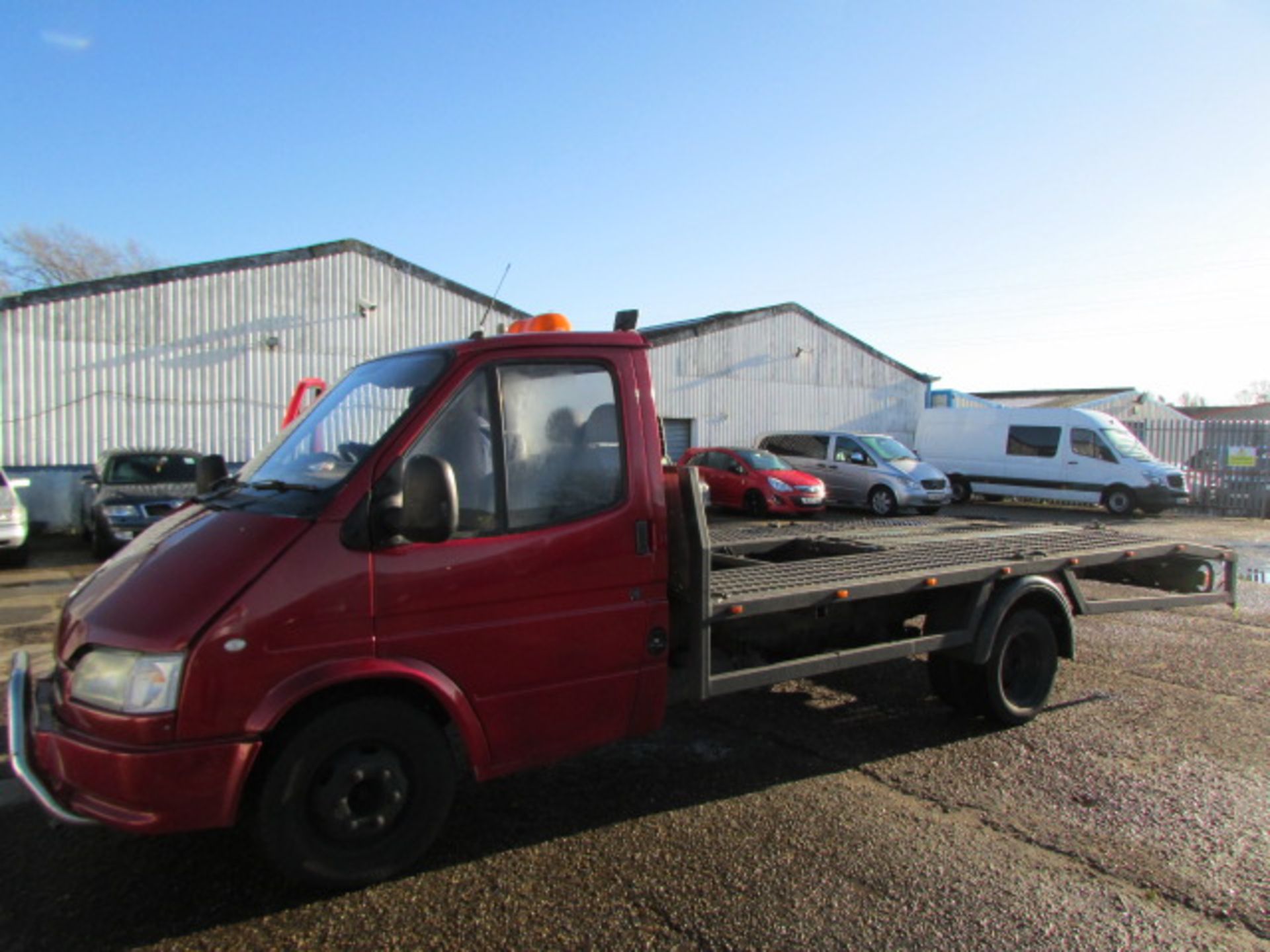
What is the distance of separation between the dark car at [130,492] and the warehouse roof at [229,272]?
13.1 feet

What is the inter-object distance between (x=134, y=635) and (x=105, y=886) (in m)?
1.24

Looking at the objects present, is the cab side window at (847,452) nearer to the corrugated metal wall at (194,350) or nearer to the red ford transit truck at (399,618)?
the corrugated metal wall at (194,350)

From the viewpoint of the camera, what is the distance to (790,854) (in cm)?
356

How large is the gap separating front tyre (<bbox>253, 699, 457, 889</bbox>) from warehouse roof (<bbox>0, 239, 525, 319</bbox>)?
11325mm

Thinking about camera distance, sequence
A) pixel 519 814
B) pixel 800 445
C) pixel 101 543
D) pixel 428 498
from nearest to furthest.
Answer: pixel 428 498
pixel 519 814
pixel 101 543
pixel 800 445

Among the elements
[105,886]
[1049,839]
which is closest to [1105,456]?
[1049,839]

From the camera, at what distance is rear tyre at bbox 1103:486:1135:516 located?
18.9 m

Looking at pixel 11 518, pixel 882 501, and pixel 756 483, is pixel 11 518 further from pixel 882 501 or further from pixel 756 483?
pixel 882 501

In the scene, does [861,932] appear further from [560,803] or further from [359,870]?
[359,870]

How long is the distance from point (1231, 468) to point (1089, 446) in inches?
153

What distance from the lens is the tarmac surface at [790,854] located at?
3.01 meters

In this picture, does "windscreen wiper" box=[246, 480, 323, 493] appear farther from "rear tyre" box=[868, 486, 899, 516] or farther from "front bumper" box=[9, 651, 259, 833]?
"rear tyre" box=[868, 486, 899, 516]

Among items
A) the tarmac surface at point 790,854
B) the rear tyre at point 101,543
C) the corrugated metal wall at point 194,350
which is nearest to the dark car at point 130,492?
the rear tyre at point 101,543

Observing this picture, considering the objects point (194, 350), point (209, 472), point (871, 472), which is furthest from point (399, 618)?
point (871, 472)
